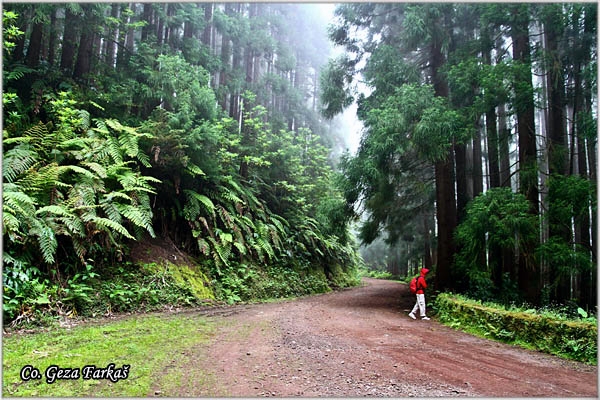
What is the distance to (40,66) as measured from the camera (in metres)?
8.45

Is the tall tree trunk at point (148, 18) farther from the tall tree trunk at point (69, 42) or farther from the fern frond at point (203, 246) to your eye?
the fern frond at point (203, 246)

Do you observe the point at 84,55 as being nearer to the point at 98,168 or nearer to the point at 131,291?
the point at 98,168

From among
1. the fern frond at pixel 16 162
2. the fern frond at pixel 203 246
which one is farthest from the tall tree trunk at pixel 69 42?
the fern frond at pixel 203 246

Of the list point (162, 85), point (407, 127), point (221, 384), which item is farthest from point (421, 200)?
Result: point (221, 384)

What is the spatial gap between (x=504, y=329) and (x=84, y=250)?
724 centimetres

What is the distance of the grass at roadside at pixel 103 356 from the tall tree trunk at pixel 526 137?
7.53m

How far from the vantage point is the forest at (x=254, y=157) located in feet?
20.3

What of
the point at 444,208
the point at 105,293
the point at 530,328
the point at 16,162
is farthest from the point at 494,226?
the point at 16,162

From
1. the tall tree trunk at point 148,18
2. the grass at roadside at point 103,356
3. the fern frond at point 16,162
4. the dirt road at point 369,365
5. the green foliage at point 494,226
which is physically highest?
the tall tree trunk at point 148,18

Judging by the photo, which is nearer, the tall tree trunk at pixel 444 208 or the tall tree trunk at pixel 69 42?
the tall tree trunk at pixel 69 42

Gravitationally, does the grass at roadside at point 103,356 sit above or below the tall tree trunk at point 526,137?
below

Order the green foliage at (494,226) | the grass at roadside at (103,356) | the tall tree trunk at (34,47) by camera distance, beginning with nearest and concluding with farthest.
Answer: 1. the grass at roadside at (103,356)
2. the green foliage at (494,226)
3. the tall tree trunk at (34,47)

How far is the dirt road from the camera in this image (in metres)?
3.25

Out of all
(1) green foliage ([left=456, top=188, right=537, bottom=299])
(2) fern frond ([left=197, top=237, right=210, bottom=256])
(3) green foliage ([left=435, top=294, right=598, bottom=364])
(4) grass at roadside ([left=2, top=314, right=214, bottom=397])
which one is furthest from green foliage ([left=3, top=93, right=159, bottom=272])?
(1) green foliage ([left=456, top=188, right=537, bottom=299])
